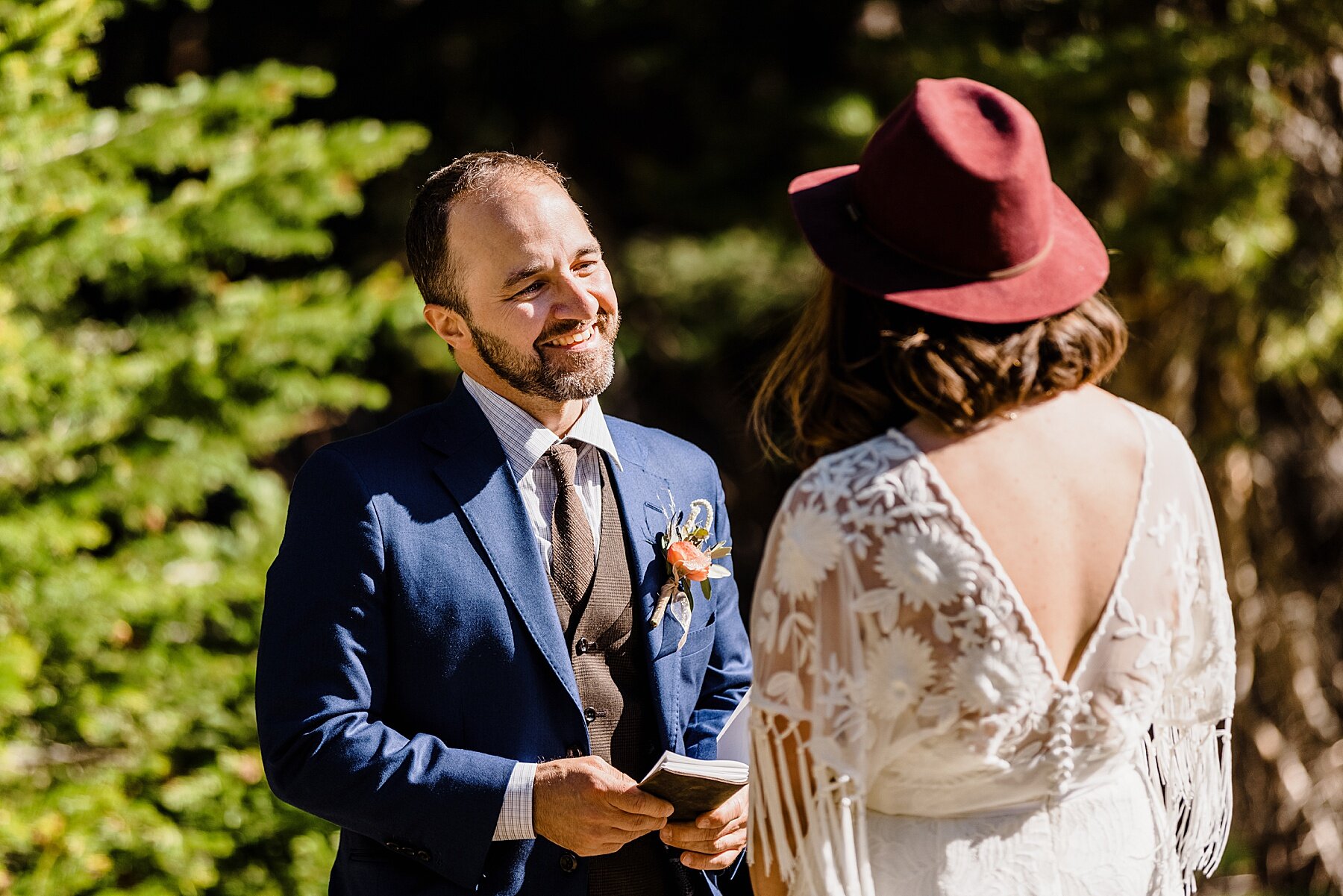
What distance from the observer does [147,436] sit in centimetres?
403

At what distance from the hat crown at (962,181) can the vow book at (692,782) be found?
732 millimetres

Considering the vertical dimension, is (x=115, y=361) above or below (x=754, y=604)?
below

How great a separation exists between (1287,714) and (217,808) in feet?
15.3

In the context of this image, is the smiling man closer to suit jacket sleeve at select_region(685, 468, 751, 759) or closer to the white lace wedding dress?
suit jacket sleeve at select_region(685, 468, 751, 759)

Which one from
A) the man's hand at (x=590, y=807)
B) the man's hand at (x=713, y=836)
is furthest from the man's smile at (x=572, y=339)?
the man's hand at (x=713, y=836)

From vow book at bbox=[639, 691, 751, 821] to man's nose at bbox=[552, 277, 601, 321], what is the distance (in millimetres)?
740

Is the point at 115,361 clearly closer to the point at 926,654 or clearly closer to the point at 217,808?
the point at 217,808

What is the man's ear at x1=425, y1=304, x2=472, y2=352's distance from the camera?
2.30 metres

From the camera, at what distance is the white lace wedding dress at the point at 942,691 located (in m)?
1.66

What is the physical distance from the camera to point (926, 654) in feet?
5.50

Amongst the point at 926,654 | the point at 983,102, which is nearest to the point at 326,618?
the point at 926,654

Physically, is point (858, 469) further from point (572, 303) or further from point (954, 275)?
point (572, 303)

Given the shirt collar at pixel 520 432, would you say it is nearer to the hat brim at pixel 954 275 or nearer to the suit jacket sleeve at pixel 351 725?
the suit jacket sleeve at pixel 351 725

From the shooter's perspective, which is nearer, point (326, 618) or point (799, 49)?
point (326, 618)
